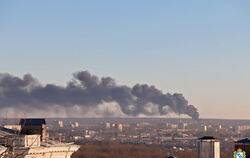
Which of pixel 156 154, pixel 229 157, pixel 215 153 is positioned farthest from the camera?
pixel 156 154

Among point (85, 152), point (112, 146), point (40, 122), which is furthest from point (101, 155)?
point (40, 122)

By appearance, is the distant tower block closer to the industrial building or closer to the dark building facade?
the industrial building

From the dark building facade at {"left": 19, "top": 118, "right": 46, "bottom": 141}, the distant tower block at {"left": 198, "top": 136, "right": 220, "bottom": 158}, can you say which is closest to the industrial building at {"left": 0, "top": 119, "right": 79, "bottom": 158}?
the dark building facade at {"left": 19, "top": 118, "right": 46, "bottom": 141}

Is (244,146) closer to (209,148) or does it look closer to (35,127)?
(209,148)

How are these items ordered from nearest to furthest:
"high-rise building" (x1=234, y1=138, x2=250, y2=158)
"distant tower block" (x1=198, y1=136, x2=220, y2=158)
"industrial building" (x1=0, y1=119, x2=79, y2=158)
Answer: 1. "distant tower block" (x1=198, y1=136, x2=220, y2=158)
2. "industrial building" (x1=0, y1=119, x2=79, y2=158)
3. "high-rise building" (x1=234, y1=138, x2=250, y2=158)

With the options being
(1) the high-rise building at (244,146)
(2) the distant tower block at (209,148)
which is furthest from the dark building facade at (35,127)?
(2) the distant tower block at (209,148)

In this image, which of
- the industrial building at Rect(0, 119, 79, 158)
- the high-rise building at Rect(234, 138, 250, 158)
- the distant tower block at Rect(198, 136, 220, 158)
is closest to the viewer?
the distant tower block at Rect(198, 136, 220, 158)

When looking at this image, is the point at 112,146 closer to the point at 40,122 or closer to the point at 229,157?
the point at 229,157

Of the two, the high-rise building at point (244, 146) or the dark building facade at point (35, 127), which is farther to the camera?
the dark building facade at point (35, 127)

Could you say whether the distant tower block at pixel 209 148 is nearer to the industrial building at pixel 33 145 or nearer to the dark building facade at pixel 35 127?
the industrial building at pixel 33 145
